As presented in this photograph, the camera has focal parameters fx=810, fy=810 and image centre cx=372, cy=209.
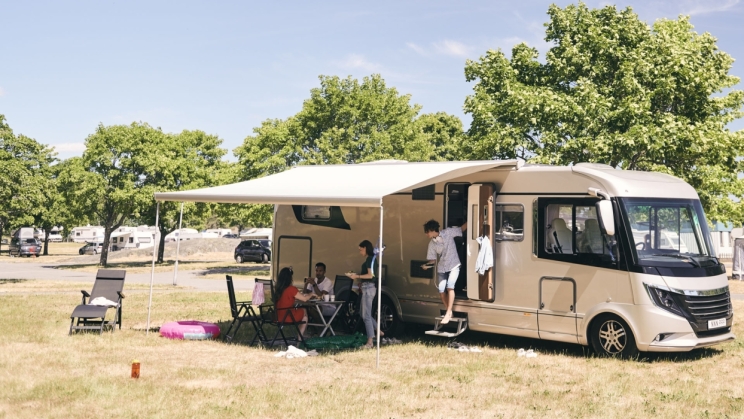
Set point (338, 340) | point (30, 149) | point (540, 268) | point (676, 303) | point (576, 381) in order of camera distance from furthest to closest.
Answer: point (30, 149)
point (338, 340)
point (540, 268)
point (676, 303)
point (576, 381)

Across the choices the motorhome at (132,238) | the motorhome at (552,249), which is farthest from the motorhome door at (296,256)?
the motorhome at (132,238)

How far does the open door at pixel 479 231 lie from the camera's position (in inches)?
459

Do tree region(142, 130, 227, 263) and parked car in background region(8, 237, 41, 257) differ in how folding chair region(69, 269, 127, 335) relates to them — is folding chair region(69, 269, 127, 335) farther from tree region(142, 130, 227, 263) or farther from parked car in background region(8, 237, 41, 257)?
parked car in background region(8, 237, 41, 257)

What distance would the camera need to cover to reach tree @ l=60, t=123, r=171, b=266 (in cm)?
4062

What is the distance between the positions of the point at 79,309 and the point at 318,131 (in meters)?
23.9

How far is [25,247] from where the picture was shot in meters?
56.6

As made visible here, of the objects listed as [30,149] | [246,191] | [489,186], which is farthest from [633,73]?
[30,149]

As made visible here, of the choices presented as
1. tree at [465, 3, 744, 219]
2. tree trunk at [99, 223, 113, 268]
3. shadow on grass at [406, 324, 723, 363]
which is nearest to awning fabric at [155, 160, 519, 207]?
shadow on grass at [406, 324, 723, 363]

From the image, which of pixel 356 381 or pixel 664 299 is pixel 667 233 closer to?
pixel 664 299

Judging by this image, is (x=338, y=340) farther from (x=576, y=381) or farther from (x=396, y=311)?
(x=576, y=381)

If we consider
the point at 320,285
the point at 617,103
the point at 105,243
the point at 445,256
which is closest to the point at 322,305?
the point at 320,285

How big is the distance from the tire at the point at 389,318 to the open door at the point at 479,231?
1581mm

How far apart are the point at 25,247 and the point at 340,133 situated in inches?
1274

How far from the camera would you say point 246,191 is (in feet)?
40.6
